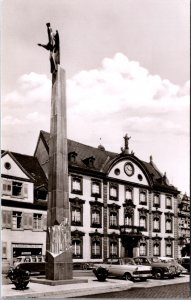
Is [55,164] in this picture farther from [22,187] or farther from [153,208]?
[153,208]

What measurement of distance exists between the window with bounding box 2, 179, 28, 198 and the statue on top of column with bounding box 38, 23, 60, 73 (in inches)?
264

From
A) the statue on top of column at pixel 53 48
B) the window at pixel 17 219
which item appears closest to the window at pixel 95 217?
the window at pixel 17 219

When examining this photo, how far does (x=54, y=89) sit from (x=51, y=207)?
373cm

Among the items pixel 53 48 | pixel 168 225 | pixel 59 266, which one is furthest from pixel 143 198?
pixel 53 48

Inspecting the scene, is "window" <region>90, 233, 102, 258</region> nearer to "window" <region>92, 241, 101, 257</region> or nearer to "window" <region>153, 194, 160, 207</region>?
"window" <region>92, 241, 101, 257</region>

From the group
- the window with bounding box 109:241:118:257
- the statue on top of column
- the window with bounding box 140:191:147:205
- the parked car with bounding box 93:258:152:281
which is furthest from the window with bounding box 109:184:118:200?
the statue on top of column

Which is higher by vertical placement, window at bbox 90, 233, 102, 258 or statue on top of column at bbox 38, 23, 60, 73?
statue on top of column at bbox 38, 23, 60, 73

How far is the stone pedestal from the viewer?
1447 centimetres

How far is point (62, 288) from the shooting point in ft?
43.7

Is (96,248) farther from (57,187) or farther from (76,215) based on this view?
(57,187)

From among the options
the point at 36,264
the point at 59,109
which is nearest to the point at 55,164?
the point at 59,109

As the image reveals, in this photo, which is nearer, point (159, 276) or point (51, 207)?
point (51, 207)

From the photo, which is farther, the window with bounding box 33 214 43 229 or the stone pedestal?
the window with bounding box 33 214 43 229

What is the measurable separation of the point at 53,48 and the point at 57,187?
431 centimetres
